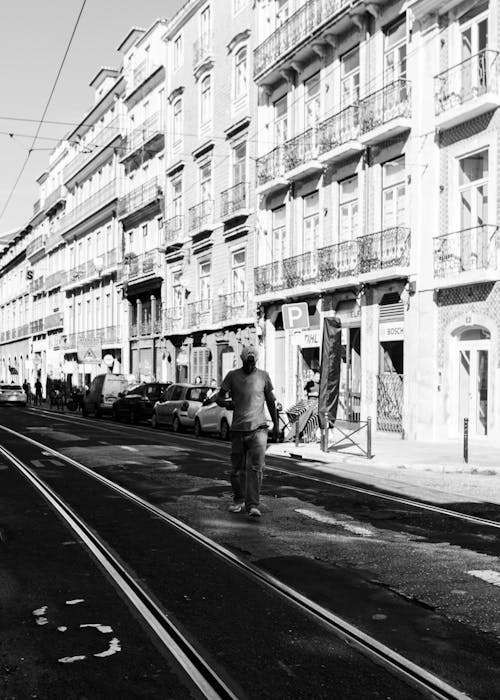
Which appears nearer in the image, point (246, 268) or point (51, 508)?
point (51, 508)

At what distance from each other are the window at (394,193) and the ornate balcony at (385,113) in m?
0.84

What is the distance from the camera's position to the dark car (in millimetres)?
31656

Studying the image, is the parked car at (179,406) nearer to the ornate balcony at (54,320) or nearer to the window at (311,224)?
the window at (311,224)

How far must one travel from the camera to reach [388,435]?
24.1 metres

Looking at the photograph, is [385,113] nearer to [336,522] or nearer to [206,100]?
[206,100]

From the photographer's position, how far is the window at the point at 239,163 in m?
34.4

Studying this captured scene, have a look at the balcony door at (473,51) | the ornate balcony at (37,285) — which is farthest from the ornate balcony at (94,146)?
the balcony door at (473,51)

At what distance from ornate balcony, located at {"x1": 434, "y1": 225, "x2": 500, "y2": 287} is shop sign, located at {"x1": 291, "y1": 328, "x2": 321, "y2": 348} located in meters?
7.44

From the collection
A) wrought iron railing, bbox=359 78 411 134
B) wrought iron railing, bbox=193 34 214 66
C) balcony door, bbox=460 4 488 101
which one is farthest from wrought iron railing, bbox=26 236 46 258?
balcony door, bbox=460 4 488 101

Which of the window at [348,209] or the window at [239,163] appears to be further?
the window at [239,163]

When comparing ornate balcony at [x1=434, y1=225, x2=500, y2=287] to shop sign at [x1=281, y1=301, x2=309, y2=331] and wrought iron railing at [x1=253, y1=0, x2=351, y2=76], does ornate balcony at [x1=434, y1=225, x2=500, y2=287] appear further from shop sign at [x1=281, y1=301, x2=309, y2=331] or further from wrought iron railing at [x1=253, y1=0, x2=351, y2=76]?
wrought iron railing at [x1=253, y1=0, x2=351, y2=76]

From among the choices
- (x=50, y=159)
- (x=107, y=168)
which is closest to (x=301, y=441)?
(x=107, y=168)

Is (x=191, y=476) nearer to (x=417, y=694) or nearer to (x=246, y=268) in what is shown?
(x=417, y=694)

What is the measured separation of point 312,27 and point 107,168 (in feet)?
94.0
